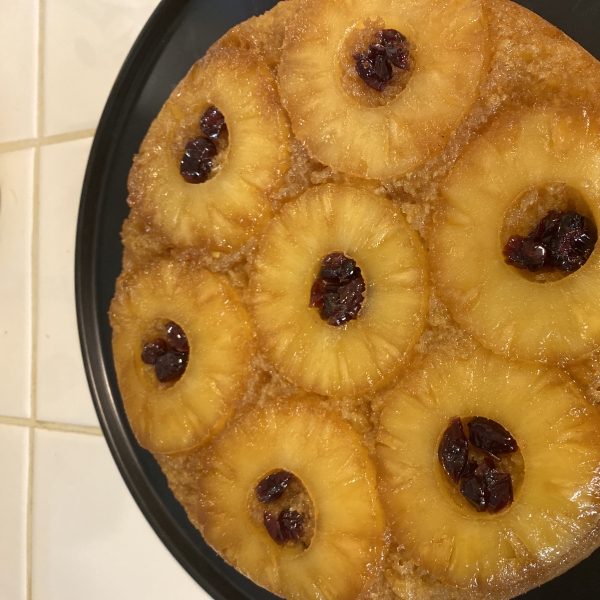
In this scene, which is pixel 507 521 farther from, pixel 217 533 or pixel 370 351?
pixel 217 533

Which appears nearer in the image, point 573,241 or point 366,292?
point 573,241

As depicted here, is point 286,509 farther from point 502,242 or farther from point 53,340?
point 53,340

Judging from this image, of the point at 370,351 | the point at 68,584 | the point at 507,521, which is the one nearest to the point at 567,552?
the point at 507,521

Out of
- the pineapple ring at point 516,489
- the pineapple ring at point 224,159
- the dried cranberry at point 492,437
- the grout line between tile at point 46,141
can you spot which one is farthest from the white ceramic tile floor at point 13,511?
the dried cranberry at point 492,437

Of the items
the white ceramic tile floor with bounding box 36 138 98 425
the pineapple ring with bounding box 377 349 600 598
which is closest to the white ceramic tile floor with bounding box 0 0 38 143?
the white ceramic tile floor with bounding box 36 138 98 425

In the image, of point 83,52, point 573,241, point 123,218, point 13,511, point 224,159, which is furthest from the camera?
point 13,511

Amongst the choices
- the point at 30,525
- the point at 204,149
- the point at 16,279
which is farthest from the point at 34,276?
the point at 204,149
